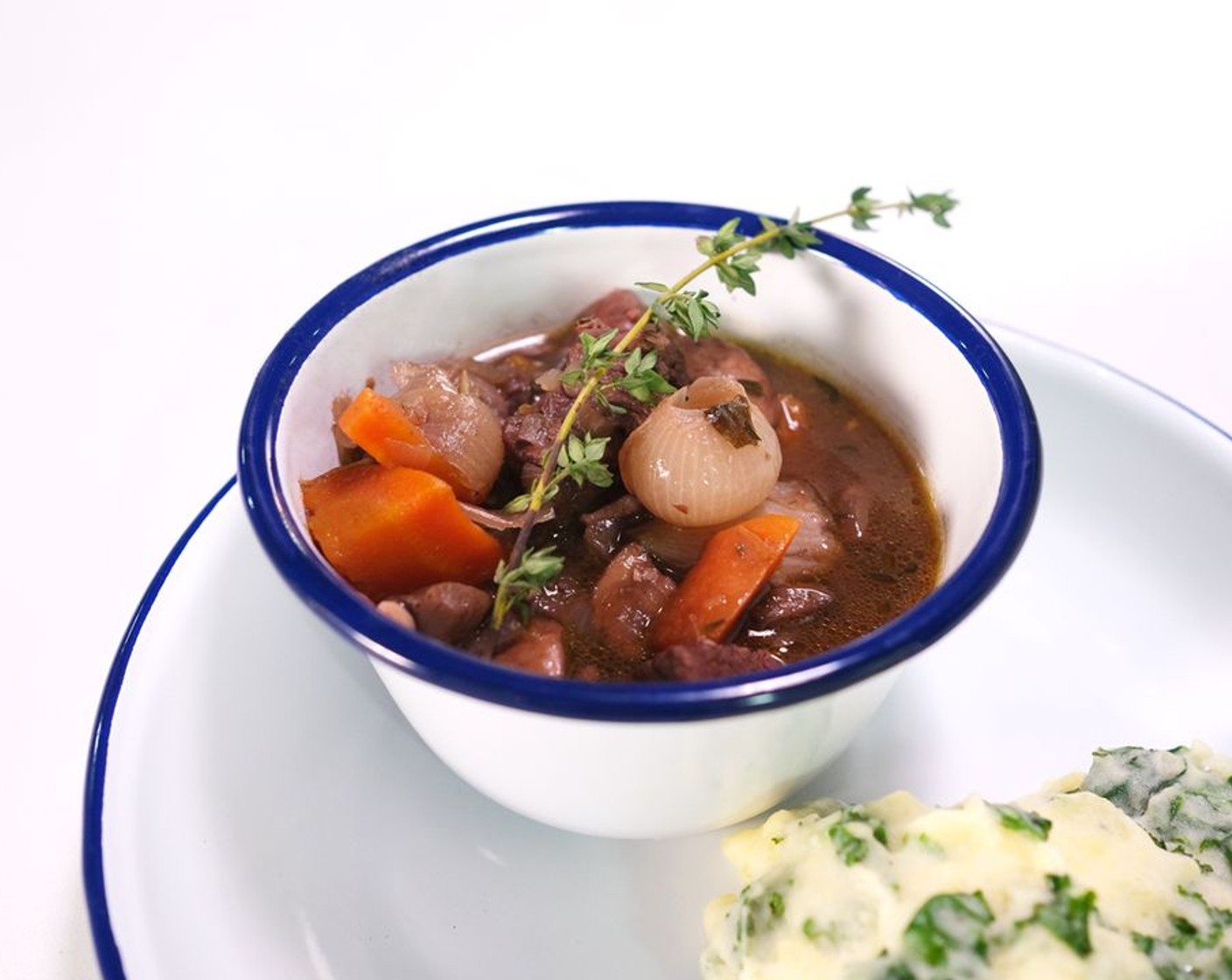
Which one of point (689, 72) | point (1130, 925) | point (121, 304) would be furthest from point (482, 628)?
point (689, 72)

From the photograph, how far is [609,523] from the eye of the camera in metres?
2.46

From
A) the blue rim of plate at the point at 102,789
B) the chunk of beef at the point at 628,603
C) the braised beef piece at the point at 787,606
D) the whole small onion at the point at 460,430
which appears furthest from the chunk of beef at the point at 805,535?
the blue rim of plate at the point at 102,789

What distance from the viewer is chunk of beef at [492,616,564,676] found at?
2.16 m

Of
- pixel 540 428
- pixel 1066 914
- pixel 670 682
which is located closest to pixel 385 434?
pixel 540 428

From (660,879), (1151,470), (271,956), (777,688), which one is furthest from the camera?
(1151,470)

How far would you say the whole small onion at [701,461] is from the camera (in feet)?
7.79

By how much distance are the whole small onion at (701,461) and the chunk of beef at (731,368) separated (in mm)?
305

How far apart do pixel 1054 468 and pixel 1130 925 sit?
53.8 inches

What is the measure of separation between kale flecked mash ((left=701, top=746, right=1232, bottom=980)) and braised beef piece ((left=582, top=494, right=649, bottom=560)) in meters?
0.66

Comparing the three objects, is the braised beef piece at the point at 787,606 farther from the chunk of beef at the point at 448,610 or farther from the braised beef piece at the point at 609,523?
the chunk of beef at the point at 448,610

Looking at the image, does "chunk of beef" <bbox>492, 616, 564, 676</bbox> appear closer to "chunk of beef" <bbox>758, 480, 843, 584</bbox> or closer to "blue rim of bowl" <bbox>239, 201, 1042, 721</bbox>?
"blue rim of bowl" <bbox>239, 201, 1042, 721</bbox>

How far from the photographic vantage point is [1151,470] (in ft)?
9.51

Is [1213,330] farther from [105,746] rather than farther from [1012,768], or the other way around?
[105,746]

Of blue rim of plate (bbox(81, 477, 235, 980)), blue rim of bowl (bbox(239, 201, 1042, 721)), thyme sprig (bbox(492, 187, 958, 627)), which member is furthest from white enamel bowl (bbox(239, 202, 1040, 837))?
blue rim of plate (bbox(81, 477, 235, 980))
